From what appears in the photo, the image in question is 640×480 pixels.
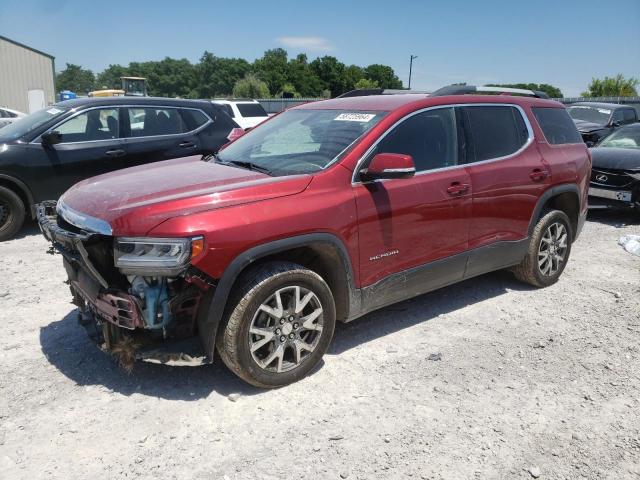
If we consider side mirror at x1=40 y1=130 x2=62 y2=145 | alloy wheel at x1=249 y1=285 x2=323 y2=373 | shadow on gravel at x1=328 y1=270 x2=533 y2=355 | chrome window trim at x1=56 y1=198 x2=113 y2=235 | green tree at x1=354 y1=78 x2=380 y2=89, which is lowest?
shadow on gravel at x1=328 y1=270 x2=533 y2=355

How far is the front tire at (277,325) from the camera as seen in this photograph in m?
3.07

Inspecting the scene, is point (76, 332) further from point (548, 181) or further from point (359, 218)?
point (548, 181)

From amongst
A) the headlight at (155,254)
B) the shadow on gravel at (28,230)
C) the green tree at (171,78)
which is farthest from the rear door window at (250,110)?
the green tree at (171,78)

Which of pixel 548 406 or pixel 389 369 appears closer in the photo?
pixel 548 406

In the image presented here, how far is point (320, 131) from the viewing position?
13.2ft

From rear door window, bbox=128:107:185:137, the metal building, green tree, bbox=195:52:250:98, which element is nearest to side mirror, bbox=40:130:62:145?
rear door window, bbox=128:107:185:137

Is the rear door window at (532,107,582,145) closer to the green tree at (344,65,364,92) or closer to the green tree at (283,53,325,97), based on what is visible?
the green tree at (283,53,325,97)

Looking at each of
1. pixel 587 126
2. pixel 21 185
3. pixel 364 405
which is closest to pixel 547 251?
pixel 364 405

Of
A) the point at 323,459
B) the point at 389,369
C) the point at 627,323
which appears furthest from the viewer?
the point at 627,323

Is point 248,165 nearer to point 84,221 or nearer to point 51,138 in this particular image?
point 84,221

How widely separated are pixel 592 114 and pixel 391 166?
13.2 m

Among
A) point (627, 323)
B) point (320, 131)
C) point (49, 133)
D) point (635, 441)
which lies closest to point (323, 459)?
point (635, 441)

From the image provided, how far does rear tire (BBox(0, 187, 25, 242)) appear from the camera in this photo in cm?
658

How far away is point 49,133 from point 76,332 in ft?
11.9
